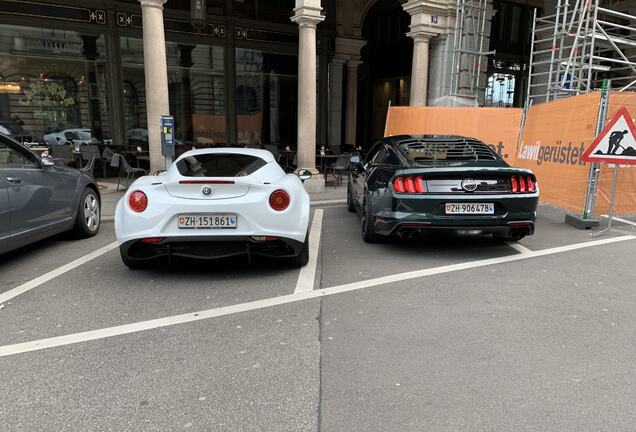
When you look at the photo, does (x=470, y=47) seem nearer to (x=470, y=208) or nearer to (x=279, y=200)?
(x=470, y=208)

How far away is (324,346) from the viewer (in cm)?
338

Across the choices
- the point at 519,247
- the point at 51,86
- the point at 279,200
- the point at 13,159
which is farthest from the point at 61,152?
the point at 519,247

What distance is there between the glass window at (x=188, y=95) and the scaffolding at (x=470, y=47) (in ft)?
23.5

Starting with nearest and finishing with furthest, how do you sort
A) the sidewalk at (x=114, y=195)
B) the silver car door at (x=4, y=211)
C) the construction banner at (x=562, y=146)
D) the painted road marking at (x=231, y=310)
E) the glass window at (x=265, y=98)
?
the painted road marking at (x=231, y=310)
the silver car door at (x=4, y=211)
the construction banner at (x=562, y=146)
the sidewalk at (x=114, y=195)
the glass window at (x=265, y=98)

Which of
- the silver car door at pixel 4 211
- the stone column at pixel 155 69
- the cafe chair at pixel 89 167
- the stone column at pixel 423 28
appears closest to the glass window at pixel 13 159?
the silver car door at pixel 4 211

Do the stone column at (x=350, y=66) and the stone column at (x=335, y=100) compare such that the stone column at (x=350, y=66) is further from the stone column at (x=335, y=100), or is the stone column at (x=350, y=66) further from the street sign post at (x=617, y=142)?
the street sign post at (x=617, y=142)

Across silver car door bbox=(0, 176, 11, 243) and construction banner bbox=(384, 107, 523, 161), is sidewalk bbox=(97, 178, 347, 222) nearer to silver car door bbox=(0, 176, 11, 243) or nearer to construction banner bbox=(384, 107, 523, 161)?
construction banner bbox=(384, 107, 523, 161)

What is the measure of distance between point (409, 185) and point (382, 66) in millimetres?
19076

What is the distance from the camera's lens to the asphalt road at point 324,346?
102 inches

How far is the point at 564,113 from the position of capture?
27.2 ft

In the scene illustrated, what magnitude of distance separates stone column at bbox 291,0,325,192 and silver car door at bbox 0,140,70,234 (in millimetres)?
6208

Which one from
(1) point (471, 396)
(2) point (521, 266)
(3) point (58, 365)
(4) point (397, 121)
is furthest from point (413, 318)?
(4) point (397, 121)

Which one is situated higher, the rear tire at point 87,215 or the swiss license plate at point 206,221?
the swiss license plate at point 206,221

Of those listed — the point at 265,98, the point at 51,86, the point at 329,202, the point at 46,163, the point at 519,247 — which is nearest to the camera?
the point at 46,163
